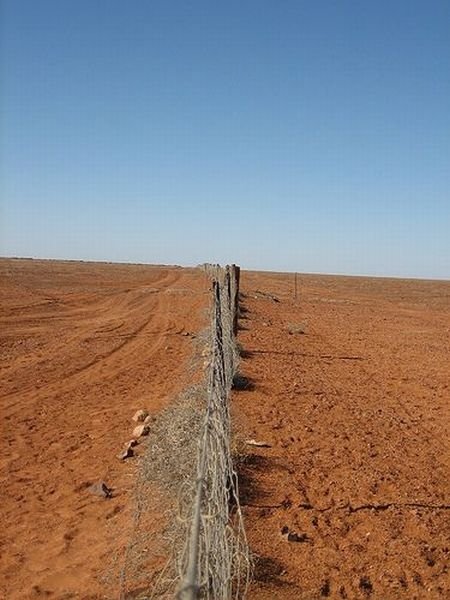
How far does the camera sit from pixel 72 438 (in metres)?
8.40

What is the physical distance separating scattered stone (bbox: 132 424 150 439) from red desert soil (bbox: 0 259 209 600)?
0.16m

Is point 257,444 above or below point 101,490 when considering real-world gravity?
above

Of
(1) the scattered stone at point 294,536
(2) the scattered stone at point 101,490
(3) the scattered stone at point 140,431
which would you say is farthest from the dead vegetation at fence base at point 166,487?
(1) the scattered stone at point 294,536

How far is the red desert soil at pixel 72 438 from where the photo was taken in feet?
16.8

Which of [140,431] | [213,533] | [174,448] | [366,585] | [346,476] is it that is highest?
[213,533]

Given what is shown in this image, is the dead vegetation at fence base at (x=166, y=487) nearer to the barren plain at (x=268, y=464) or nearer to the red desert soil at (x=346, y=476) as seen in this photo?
the barren plain at (x=268, y=464)

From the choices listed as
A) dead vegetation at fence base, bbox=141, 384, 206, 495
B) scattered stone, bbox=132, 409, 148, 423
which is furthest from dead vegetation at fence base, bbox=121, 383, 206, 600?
scattered stone, bbox=132, 409, 148, 423

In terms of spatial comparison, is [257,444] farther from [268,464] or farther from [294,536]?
[294,536]

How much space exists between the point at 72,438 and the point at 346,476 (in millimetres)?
3744

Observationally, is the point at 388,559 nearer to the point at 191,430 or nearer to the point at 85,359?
the point at 191,430

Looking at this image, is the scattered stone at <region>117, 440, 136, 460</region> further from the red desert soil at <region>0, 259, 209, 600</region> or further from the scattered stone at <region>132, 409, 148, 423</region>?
the scattered stone at <region>132, 409, 148, 423</region>

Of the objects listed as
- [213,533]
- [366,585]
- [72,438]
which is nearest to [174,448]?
[366,585]

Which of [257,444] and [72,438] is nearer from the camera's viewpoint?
[257,444]

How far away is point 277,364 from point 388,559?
856cm
